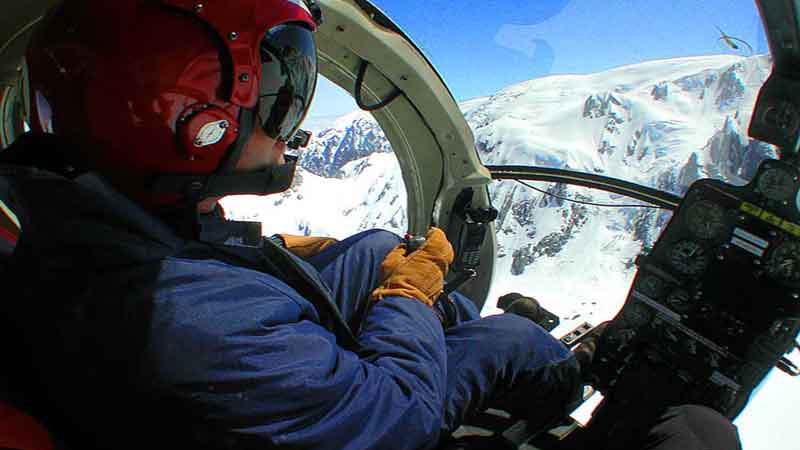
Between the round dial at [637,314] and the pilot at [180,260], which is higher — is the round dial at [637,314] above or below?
below

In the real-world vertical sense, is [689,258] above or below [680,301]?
above

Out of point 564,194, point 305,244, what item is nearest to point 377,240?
point 305,244

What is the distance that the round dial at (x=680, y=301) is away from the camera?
1794 millimetres

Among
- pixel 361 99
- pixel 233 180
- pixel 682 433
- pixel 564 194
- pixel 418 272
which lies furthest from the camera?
pixel 564 194

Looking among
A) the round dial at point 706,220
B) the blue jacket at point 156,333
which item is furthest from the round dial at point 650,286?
the blue jacket at point 156,333

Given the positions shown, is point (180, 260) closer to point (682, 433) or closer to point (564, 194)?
point (682, 433)

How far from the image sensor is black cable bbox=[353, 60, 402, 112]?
2047 mm

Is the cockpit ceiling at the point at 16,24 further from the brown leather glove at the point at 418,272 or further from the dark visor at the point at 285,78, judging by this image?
the brown leather glove at the point at 418,272

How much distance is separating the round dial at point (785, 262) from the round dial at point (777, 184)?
0.53ft

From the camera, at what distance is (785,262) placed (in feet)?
5.06

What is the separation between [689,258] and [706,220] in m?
0.16

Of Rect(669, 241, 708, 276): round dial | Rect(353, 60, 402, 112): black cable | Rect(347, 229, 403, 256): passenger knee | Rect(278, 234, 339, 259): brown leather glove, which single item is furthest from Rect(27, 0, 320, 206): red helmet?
Rect(669, 241, 708, 276): round dial

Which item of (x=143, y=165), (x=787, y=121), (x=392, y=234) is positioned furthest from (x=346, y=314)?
(x=787, y=121)

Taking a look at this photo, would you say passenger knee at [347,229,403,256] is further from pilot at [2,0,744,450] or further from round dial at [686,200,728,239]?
round dial at [686,200,728,239]
